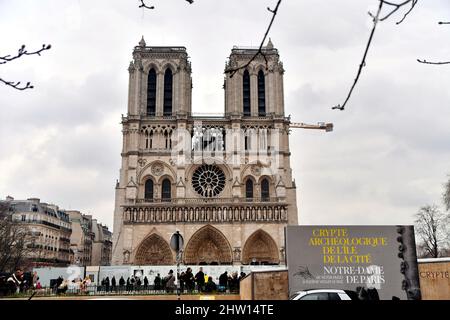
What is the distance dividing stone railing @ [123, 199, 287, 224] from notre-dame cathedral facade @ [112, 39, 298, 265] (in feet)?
0.27

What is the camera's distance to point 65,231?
5641cm

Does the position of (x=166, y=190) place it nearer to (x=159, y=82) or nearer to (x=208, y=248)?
(x=208, y=248)

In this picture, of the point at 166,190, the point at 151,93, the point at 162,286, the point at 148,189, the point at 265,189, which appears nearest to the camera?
the point at 162,286

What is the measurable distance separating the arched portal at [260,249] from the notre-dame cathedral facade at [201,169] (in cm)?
8

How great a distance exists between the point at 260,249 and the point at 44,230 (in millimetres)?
25672

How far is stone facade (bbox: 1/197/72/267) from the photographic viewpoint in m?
47.3

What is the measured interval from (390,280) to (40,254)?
4275 cm

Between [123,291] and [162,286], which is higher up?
[162,286]

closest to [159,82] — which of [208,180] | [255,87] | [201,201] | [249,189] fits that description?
[255,87]

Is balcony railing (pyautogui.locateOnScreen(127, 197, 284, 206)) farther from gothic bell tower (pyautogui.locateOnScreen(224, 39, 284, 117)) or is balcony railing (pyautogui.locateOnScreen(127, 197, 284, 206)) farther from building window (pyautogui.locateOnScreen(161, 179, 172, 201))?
gothic bell tower (pyautogui.locateOnScreen(224, 39, 284, 117))

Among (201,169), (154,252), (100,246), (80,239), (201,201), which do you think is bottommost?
(154,252)

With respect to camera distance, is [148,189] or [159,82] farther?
[159,82]

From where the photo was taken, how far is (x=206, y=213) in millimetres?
37344
